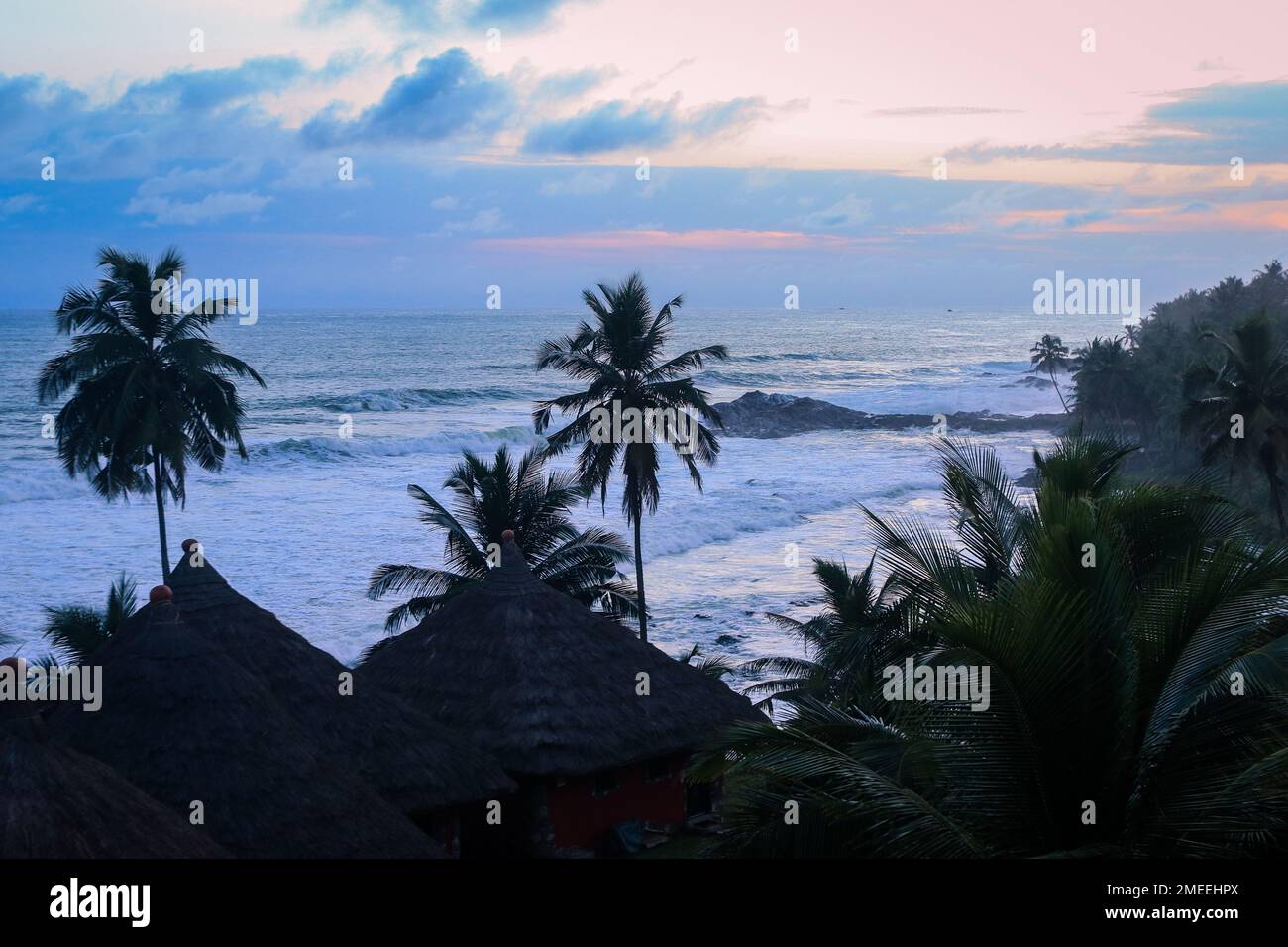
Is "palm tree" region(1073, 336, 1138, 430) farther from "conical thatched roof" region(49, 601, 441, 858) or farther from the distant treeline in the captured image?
"conical thatched roof" region(49, 601, 441, 858)

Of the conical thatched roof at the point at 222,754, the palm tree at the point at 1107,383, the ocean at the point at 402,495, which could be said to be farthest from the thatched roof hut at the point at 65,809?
the palm tree at the point at 1107,383

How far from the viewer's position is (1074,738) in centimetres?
643

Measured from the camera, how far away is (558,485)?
925 inches

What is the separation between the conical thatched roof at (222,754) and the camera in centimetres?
1115

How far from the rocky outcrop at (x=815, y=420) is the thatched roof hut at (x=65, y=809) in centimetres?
6736

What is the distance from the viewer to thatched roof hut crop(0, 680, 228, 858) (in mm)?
8391

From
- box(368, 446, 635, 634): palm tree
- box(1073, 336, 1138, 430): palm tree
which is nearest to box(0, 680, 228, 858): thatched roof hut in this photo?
box(368, 446, 635, 634): palm tree

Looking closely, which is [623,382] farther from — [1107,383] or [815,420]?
[815,420]

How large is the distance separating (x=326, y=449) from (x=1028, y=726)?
2465 inches

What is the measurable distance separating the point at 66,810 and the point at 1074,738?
22.5 feet

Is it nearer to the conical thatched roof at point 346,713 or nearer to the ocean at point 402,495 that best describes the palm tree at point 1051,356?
the ocean at point 402,495

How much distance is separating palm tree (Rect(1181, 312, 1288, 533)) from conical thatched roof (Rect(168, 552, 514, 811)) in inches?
750
